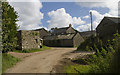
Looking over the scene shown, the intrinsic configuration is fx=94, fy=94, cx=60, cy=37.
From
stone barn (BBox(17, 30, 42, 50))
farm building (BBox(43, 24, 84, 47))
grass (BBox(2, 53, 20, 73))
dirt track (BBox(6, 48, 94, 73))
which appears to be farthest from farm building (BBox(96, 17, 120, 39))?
grass (BBox(2, 53, 20, 73))

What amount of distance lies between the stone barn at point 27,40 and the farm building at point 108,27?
640 inches

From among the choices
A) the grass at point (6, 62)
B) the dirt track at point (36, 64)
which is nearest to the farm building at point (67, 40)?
the dirt track at point (36, 64)

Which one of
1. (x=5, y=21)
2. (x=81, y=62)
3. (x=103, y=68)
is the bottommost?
(x=81, y=62)

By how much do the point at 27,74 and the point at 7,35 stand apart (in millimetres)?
6138

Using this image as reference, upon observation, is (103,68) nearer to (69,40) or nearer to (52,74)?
(52,74)

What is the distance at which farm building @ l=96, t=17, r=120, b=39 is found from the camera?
2180cm

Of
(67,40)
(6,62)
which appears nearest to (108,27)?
(67,40)

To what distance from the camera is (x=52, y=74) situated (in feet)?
21.1

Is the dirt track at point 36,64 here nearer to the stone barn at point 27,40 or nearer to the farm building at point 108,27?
the stone barn at point 27,40

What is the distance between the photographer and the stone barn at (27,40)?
18419 mm

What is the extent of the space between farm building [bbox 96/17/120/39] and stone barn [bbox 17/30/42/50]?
1625 centimetres

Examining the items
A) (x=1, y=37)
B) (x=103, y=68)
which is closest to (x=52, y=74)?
(x=103, y=68)

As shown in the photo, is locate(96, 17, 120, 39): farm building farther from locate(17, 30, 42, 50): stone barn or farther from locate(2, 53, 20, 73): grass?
locate(2, 53, 20, 73): grass

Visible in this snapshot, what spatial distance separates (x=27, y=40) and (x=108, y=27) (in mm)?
19771
